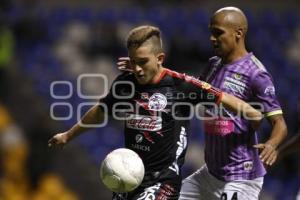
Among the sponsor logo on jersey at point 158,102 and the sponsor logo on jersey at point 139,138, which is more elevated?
the sponsor logo on jersey at point 158,102

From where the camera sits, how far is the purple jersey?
5.82 m

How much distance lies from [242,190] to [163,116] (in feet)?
2.76

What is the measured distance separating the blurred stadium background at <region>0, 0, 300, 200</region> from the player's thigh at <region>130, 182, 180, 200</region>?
19.4 feet

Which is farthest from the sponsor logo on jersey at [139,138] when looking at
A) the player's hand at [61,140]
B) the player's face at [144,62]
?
the player's hand at [61,140]

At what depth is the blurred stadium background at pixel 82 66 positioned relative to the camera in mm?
12062

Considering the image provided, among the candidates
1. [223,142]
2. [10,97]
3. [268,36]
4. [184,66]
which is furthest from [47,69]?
[223,142]

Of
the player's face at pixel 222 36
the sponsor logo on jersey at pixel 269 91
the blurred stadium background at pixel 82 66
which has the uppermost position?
→ the player's face at pixel 222 36

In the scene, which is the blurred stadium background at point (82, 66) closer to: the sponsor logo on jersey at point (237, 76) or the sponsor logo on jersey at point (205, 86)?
the sponsor logo on jersey at point (237, 76)

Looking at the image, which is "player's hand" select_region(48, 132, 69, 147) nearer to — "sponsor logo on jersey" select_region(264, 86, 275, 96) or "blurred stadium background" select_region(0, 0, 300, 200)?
"sponsor logo on jersey" select_region(264, 86, 275, 96)

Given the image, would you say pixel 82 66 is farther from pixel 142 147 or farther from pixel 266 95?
pixel 266 95

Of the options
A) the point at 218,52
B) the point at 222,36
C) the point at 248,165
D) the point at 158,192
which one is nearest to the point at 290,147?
the point at 248,165

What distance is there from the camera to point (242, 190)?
5875 millimetres

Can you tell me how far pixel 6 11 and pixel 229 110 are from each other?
383 inches

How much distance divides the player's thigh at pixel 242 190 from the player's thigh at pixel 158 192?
1.46ft
